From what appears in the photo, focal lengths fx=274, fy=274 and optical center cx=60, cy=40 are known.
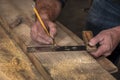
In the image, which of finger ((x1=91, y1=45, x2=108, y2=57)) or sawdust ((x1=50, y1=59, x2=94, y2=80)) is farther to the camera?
finger ((x1=91, y1=45, x2=108, y2=57))

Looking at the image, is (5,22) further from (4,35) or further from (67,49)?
(67,49)

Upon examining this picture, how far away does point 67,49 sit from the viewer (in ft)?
4.38

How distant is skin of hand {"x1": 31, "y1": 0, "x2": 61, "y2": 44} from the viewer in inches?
54.6

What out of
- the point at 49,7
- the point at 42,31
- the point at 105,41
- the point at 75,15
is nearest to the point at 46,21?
the point at 42,31

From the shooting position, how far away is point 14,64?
124 cm

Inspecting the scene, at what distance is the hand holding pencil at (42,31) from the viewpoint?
4.52 feet

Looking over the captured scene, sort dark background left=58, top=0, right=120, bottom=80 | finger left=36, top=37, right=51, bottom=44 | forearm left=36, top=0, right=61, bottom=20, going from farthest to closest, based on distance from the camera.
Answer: dark background left=58, top=0, right=120, bottom=80 < forearm left=36, top=0, right=61, bottom=20 < finger left=36, top=37, right=51, bottom=44

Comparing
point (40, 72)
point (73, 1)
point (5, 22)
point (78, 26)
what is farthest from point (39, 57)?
point (73, 1)

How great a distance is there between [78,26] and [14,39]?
2.36 meters

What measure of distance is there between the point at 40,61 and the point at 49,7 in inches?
22.9

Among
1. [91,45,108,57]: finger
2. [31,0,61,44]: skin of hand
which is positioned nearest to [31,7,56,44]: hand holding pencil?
[31,0,61,44]: skin of hand

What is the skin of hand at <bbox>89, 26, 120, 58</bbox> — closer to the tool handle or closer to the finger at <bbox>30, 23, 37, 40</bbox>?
the tool handle

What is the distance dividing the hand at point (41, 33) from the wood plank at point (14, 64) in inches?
4.4

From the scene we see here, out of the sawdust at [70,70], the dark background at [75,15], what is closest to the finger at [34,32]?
the sawdust at [70,70]
